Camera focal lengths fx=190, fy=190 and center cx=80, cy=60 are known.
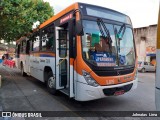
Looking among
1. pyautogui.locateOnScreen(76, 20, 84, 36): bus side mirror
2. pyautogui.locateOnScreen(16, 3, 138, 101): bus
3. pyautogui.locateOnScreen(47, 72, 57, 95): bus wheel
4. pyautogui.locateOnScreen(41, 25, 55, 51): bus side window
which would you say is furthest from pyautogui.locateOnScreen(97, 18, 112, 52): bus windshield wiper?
pyautogui.locateOnScreen(47, 72, 57, 95): bus wheel

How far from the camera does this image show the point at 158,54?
326 centimetres

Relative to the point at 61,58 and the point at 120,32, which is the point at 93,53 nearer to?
the point at 120,32

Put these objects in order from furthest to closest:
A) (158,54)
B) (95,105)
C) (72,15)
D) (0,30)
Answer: (0,30) < (95,105) < (72,15) < (158,54)

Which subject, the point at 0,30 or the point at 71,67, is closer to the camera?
the point at 71,67

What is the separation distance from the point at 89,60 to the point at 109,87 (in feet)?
3.28

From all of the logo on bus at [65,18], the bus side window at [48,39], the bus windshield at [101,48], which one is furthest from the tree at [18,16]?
the bus windshield at [101,48]

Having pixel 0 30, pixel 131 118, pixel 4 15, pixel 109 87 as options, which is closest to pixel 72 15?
pixel 109 87

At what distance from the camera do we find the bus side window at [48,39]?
746cm

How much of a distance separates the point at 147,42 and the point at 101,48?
84.1 feet

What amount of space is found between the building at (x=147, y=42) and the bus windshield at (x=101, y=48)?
78.2 feet

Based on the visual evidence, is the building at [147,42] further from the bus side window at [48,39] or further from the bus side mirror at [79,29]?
the bus side mirror at [79,29]

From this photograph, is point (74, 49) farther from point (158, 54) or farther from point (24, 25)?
point (24, 25)

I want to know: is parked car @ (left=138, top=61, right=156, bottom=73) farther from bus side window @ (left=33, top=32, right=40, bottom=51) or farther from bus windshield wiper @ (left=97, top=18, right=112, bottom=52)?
bus windshield wiper @ (left=97, top=18, right=112, bottom=52)

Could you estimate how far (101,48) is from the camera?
5.67 meters
